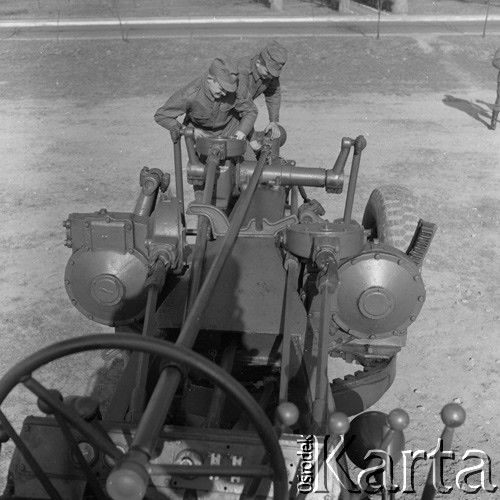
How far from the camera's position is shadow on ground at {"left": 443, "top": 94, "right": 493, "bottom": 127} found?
1242 cm

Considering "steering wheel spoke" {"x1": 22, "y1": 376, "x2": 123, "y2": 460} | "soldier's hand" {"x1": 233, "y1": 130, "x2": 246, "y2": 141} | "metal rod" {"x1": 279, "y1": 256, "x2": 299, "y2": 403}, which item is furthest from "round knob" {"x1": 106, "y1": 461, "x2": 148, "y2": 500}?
"soldier's hand" {"x1": 233, "y1": 130, "x2": 246, "y2": 141}

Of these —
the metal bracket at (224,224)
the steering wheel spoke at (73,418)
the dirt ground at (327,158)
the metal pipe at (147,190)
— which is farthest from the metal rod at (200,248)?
the dirt ground at (327,158)

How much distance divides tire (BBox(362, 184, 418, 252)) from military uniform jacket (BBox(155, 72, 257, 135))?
1.23 m

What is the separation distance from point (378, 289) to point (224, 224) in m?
0.89

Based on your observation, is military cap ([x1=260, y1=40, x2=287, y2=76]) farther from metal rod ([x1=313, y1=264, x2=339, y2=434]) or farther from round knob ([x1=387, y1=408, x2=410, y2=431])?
round knob ([x1=387, y1=408, x2=410, y2=431])

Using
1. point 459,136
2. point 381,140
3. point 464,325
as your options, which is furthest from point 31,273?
point 459,136

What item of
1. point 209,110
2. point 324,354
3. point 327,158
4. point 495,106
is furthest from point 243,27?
point 324,354

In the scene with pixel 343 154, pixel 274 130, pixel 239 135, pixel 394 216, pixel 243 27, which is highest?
pixel 343 154

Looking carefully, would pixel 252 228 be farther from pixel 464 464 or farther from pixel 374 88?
pixel 374 88

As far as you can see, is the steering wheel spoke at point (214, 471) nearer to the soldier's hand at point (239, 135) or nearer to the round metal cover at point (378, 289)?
the round metal cover at point (378, 289)

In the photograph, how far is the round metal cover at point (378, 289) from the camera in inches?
139

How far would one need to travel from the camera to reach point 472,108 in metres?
13.1

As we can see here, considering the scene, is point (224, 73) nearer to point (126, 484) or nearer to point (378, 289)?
point (378, 289)

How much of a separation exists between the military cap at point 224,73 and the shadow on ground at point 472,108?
8006 millimetres
